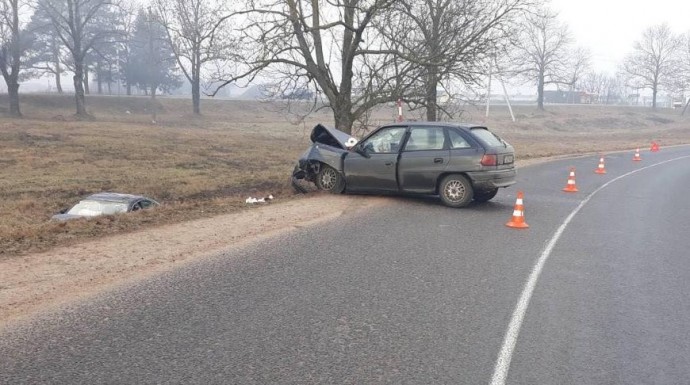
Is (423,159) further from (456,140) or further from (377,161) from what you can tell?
(377,161)

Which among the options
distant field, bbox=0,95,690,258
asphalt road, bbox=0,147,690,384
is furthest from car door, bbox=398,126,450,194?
distant field, bbox=0,95,690,258

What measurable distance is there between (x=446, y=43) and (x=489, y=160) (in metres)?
10.1

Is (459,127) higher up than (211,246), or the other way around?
(459,127)

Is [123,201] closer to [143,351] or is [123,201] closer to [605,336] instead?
[143,351]

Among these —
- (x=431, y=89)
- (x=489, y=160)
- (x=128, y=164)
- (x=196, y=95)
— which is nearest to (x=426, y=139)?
(x=489, y=160)

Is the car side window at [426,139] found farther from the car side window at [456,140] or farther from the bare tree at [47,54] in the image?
the bare tree at [47,54]

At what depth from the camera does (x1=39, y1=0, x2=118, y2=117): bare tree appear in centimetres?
4691

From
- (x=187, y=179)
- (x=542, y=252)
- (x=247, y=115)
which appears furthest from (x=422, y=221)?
(x=247, y=115)

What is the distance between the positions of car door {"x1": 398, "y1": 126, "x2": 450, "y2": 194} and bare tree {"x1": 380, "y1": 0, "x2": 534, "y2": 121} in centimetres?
699

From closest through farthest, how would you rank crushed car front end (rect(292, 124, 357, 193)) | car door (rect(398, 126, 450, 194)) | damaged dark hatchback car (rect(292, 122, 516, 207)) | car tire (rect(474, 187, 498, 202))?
damaged dark hatchback car (rect(292, 122, 516, 207)), car door (rect(398, 126, 450, 194)), car tire (rect(474, 187, 498, 202)), crushed car front end (rect(292, 124, 357, 193))

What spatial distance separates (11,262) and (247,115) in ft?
186

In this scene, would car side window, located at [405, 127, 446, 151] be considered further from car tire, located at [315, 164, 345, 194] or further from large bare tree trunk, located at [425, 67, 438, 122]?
large bare tree trunk, located at [425, 67, 438, 122]

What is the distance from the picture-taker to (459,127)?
461 inches

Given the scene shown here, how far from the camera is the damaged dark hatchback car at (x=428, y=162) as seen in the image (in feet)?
37.4
